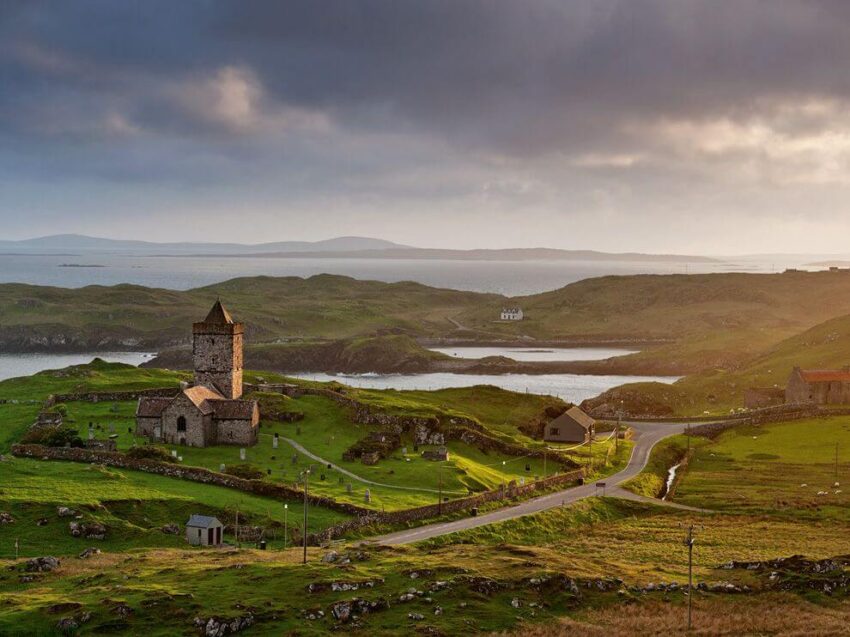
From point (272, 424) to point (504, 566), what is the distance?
4243cm

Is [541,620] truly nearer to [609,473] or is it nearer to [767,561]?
[767,561]

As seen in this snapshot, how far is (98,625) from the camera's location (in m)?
37.0

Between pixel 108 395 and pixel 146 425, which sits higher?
pixel 108 395

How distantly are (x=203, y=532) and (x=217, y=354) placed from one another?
3868 cm

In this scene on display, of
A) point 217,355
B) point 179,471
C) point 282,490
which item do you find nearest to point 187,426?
point 179,471

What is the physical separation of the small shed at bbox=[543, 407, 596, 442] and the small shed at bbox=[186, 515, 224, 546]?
56.6 metres

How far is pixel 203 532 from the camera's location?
5356 cm

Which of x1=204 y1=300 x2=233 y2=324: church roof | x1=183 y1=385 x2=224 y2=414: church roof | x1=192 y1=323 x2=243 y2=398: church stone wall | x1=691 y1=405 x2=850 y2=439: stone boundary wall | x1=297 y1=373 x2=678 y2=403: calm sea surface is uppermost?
x1=204 y1=300 x2=233 y2=324: church roof

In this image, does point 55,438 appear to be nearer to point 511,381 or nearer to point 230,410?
point 230,410

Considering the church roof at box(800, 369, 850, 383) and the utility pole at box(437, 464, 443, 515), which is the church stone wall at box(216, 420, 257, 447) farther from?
the church roof at box(800, 369, 850, 383)

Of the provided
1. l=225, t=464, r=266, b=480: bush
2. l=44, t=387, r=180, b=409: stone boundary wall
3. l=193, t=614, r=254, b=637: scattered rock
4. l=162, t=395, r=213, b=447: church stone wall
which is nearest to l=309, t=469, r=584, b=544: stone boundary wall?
l=225, t=464, r=266, b=480: bush

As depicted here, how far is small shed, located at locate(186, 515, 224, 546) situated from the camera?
2109 inches

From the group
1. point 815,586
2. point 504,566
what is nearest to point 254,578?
point 504,566

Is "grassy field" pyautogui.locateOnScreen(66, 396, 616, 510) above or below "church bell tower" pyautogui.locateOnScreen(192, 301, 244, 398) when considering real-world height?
below
